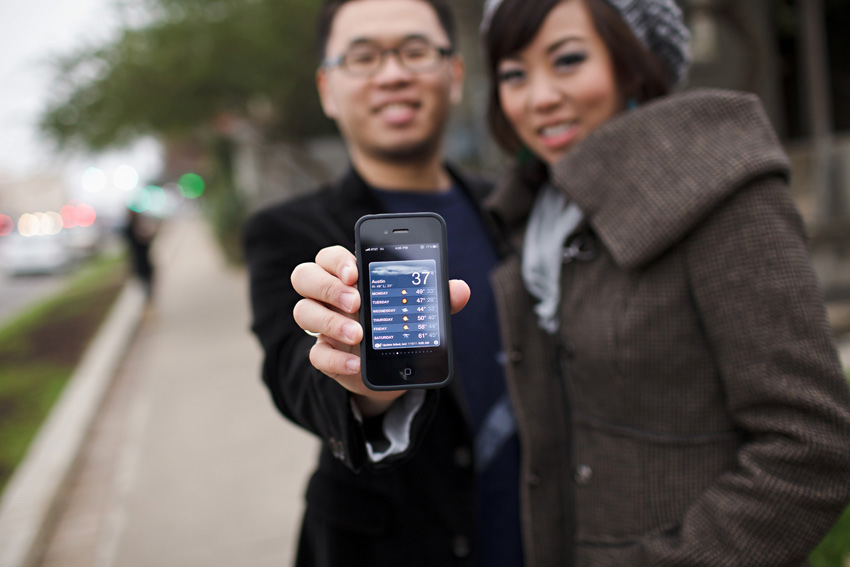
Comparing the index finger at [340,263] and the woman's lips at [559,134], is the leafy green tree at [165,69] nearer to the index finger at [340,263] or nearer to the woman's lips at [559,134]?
the woman's lips at [559,134]

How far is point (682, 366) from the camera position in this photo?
1.30 metres

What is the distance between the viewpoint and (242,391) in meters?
5.76

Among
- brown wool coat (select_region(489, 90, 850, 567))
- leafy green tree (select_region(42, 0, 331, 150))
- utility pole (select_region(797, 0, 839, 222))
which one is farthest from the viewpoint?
leafy green tree (select_region(42, 0, 331, 150))

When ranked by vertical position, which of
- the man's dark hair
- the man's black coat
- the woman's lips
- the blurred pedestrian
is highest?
the man's dark hair

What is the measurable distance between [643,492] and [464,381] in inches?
18.5

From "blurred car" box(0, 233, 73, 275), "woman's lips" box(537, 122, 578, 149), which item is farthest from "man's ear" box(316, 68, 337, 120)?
"blurred car" box(0, 233, 73, 275)

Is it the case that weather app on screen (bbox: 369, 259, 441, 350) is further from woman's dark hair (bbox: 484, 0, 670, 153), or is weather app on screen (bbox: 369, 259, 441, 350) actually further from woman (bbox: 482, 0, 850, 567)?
woman's dark hair (bbox: 484, 0, 670, 153)

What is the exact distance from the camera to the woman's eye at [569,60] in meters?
1.52

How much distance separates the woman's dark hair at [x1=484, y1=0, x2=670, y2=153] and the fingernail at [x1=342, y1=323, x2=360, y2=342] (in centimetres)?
99

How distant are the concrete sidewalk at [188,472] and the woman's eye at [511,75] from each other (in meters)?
2.75

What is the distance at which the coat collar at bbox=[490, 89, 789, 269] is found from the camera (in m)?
1.21

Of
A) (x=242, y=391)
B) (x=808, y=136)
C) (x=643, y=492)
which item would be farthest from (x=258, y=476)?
(x=808, y=136)

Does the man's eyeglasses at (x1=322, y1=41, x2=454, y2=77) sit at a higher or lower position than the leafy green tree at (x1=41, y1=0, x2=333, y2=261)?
lower

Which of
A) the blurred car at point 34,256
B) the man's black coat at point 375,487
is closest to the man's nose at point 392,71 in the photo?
the man's black coat at point 375,487
